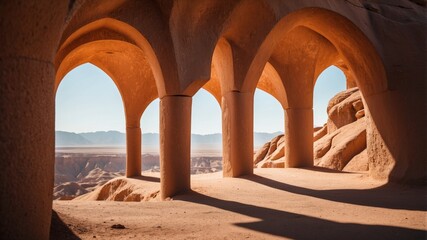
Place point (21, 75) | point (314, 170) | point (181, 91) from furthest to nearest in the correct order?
point (314, 170), point (181, 91), point (21, 75)

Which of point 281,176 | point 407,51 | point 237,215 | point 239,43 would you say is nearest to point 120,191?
point 281,176

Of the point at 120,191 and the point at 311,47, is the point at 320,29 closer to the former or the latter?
the point at 311,47

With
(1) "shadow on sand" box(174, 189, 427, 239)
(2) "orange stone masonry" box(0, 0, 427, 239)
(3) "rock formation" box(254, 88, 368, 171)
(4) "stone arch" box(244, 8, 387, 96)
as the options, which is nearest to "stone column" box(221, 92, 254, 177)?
(2) "orange stone masonry" box(0, 0, 427, 239)

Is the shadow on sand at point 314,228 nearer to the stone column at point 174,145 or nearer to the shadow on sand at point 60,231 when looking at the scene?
the shadow on sand at point 60,231

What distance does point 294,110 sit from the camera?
14148 millimetres

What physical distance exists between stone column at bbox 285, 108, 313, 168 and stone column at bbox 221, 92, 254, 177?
11.8 feet

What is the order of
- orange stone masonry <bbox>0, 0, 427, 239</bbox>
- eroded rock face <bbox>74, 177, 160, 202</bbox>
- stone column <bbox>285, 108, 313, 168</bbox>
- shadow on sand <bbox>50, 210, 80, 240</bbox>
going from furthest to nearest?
stone column <bbox>285, 108, 313, 168</bbox>
eroded rock face <bbox>74, 177, 160, 202</bbox>
orange stone masonry <bbox>0, 0, 427, 239</bbox>
shadow on sand <bbox>50, 210, 80, 240</bbox>

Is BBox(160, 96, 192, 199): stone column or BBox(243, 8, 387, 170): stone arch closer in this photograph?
BBox(160, 96, 192, 199): stone column

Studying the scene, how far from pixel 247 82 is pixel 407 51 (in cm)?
434

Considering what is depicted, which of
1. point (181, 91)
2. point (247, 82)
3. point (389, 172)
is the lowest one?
point (389, 172)

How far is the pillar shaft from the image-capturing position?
14703mm

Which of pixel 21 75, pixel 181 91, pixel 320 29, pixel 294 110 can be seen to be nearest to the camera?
pixel 21 75

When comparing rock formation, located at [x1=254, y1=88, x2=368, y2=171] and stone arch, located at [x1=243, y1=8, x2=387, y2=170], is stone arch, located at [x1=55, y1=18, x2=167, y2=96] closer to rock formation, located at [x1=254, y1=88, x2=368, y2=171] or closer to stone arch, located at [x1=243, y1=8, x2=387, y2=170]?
stone arch, located at [x1=243, y1=8, x2=387, y2=170]

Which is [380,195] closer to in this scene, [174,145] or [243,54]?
[174,145]
